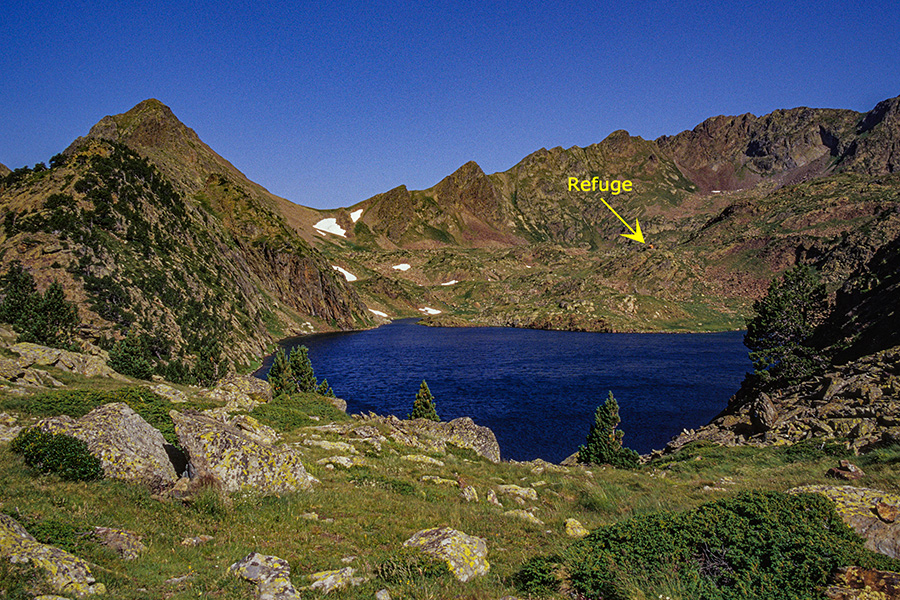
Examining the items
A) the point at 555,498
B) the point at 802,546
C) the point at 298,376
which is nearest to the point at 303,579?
the point at 802,546

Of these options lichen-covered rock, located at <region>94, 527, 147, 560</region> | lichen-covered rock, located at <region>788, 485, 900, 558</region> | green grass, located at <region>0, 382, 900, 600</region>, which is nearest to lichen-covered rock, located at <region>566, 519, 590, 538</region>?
green grass, located at <region>0, 382, 900, 600</region>

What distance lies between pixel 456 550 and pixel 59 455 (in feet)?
36.7

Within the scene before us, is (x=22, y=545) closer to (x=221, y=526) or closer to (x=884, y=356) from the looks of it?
(x=221, y=526)

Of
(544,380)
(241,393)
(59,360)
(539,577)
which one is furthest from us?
(544,380)

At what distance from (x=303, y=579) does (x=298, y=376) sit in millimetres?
49221

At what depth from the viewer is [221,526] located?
1226cm

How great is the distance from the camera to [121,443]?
45.7 feet

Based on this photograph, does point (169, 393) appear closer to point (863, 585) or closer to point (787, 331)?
point (863, 585)

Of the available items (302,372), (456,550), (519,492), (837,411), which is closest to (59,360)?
(302,372)

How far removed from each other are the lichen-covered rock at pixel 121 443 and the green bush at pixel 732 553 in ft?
40.4

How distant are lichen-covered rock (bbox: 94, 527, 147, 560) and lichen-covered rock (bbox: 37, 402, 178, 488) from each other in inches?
150

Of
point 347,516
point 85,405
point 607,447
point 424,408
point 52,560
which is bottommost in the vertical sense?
point 607,447

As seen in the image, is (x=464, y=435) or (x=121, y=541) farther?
(x=464, y=435)

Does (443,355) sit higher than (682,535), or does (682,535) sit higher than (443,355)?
(682,535)
